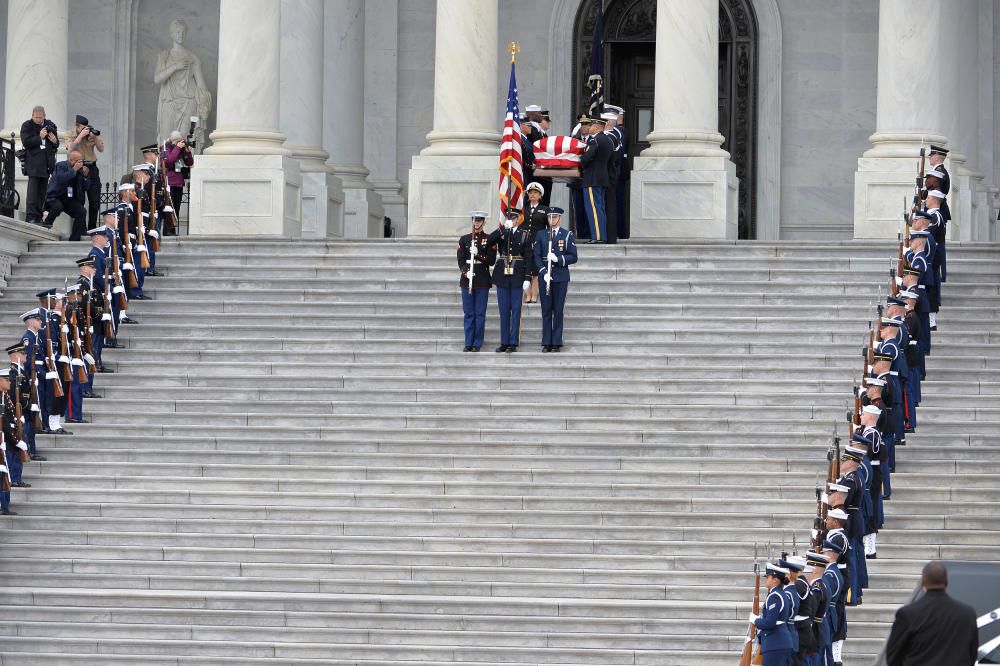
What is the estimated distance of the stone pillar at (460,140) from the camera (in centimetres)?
3244

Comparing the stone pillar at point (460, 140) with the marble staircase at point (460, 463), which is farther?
the stone pillar at point (460, 140)

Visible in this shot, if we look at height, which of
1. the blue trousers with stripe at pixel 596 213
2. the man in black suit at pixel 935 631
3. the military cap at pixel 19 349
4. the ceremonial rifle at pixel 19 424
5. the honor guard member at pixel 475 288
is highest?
the blue trousers with stripe at pixel 596 213

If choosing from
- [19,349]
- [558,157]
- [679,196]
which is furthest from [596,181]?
[19,349]

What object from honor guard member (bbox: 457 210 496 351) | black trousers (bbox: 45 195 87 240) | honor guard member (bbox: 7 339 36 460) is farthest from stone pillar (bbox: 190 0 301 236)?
honor guard member (bbox: 7 339 36 460)

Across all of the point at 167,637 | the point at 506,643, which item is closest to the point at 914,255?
the point at 506,643

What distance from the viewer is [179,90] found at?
39.5m

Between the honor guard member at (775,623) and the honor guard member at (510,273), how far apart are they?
9.01 m

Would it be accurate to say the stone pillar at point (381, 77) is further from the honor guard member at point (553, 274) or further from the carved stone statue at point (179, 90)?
the honor guard member at point (553, 274)

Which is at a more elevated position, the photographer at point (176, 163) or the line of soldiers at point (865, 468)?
the photographer at point (176, 163)

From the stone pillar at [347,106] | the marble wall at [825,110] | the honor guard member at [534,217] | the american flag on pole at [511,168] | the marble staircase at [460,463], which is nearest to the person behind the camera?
the marble staircase at [460,463]

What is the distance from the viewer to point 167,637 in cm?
2211

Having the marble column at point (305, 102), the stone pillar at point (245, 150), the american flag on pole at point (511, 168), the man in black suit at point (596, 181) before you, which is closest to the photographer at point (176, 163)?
the stone pillar at point (245, 150)

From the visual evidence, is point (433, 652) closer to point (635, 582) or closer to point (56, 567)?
point (635, 582)

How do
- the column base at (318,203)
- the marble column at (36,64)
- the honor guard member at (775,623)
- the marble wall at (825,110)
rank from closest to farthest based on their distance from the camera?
1. the honor guard member at (775,623)
2. the column base at (318,203)
3. the marble column at (36,64)
4. the marble wall at (825,110)
